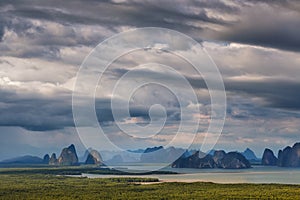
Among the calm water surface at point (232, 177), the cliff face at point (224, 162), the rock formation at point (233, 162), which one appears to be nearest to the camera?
the calm water surface at point (232, 177)

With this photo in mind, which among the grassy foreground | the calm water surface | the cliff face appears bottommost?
the grassy foreground

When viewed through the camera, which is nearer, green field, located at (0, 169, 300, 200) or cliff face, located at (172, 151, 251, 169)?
green field, located at (0, 169, 300, 200)

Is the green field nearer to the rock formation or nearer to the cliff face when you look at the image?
the cliff face

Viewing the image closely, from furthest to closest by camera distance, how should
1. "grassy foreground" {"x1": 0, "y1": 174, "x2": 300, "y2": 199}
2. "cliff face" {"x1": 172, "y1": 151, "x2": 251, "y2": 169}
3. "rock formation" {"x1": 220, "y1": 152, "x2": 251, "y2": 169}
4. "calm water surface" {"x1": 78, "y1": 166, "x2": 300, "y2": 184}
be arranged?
"rock formation" {"x1": 220, "y1": 152, "x2": 251, "y2": 169} → "cliff face" {"x1": 172, "y1": 151, "x2": 251, "y2": 169} → "calm water surface" {"x1": 78, "y1": 166, "x2": 300, "y2": 184} → "grassy foreground" {"x1": 0, "y1": 174, "x2": 300, "y2": 199}

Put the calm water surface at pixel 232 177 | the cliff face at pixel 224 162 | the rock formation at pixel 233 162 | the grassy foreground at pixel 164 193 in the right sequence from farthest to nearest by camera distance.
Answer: the rock formation at pixel 233 162, the cliff face at pixel 224 162, the calm water surface at pixel 232 177, the grassy foreground at pixel 164 193

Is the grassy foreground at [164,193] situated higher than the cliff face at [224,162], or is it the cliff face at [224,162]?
the cliff face at [224,162]

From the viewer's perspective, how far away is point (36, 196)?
70.8m

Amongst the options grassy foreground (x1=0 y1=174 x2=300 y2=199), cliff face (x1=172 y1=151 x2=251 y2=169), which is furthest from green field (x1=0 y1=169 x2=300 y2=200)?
cliff face (x1=172 y1=151 x2=251 y2=169)

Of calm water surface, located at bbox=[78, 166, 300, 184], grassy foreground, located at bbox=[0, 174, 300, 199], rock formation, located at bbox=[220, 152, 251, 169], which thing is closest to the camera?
grassy foreground, located at bbox=[0, 174, 300, 199]

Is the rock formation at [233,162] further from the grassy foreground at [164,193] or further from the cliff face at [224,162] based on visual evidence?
the grassy foreground at [164,193]

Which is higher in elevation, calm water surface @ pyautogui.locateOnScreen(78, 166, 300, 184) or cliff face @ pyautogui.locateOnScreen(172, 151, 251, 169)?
cliff face @ pyautogui.locateOnScreen(172, 151, 251, 169)

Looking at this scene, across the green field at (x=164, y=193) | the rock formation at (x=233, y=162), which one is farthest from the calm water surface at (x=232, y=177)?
the rock formation at (x=233, y=162)

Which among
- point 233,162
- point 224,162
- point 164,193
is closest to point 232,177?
point 164,193

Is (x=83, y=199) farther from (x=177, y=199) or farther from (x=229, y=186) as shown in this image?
(x=229, y=186)
